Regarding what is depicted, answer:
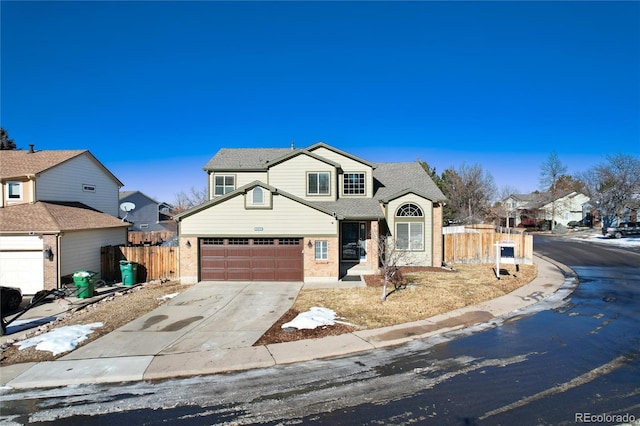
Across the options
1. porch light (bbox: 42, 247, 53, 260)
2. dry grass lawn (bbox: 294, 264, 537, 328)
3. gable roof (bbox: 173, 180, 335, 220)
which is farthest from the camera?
gable roof (bbox: 173, 180, 335, 220)

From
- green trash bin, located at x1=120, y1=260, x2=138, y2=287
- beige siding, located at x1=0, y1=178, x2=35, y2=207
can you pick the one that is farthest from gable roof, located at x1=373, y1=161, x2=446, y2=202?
beige siding, located at x1=0, y1=178, x2=35, y2=207

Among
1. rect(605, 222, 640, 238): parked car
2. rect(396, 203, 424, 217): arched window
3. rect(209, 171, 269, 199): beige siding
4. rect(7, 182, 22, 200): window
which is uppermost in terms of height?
rect(209, 171, 269, 199): beige siding

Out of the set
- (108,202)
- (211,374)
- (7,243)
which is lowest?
(211,374)

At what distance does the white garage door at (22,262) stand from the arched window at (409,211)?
58.6ft

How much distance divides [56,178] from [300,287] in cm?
1587

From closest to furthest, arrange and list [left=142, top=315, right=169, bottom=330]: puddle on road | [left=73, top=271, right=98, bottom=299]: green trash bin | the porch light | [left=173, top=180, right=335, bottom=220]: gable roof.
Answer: [left=142, top=315, right=169, bottom=330]: puddle on road, [left=73, top=271, right=98, bottom=299]: green trash bin, the porch light, [left=173, top=180, right=335, bottom=220]: gable roof

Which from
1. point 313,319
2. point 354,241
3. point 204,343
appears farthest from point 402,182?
point 204,343

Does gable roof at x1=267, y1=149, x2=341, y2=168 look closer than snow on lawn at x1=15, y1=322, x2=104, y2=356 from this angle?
No

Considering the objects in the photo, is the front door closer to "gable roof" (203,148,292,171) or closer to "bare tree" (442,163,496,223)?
"gable roof" (203,148,292,171)

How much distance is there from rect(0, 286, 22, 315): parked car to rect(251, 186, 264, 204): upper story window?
966cm

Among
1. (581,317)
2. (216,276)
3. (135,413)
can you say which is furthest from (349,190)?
(135,413)

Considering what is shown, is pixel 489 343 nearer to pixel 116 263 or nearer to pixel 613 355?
pixel 613 355

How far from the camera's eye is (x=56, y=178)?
66.5 feet

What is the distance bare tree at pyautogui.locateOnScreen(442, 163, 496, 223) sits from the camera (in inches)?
1930
